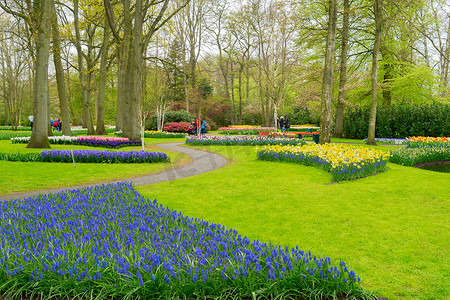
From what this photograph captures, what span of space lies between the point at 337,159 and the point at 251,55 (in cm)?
3519

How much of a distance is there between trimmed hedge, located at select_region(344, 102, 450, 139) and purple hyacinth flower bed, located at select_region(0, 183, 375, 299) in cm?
2155

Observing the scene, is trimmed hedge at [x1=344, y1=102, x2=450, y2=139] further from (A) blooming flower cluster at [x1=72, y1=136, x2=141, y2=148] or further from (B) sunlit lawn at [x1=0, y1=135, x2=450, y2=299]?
(A) blooming flower cluster at [x1=72, y1=136, x2=141, y2=148]

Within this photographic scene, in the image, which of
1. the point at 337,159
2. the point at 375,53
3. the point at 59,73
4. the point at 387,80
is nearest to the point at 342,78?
the point at 375,53

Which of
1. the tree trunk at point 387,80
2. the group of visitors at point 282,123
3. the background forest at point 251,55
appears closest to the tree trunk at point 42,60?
the background forest at point 251,55

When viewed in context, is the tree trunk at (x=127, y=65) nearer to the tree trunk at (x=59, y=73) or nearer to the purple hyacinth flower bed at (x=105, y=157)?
the tree trunk at (x=59, y=73)

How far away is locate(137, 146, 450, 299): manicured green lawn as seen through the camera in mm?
3564

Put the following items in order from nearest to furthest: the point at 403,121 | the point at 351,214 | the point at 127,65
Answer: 1. the point at 351,214
2. the point at 127,65
3. the point at 403,121

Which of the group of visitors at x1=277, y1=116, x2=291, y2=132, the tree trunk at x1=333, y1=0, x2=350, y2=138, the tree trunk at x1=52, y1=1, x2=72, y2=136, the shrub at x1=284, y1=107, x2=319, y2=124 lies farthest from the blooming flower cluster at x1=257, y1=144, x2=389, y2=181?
the shrub at x1=284, y1=107, x2=319, y2=124

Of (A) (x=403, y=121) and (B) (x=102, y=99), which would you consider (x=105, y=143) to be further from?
(A) (x=403, y=121)

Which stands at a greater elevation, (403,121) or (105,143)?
(403,121)

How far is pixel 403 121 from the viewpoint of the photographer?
21.9 metres

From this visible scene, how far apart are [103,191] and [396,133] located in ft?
73.0

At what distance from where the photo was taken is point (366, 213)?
5625mm

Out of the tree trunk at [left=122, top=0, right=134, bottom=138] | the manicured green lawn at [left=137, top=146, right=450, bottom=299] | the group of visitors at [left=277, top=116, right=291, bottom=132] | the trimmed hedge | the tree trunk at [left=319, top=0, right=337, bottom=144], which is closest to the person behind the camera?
the manicured green lawn at [left=137, top=146, right=450, bottom=299]
